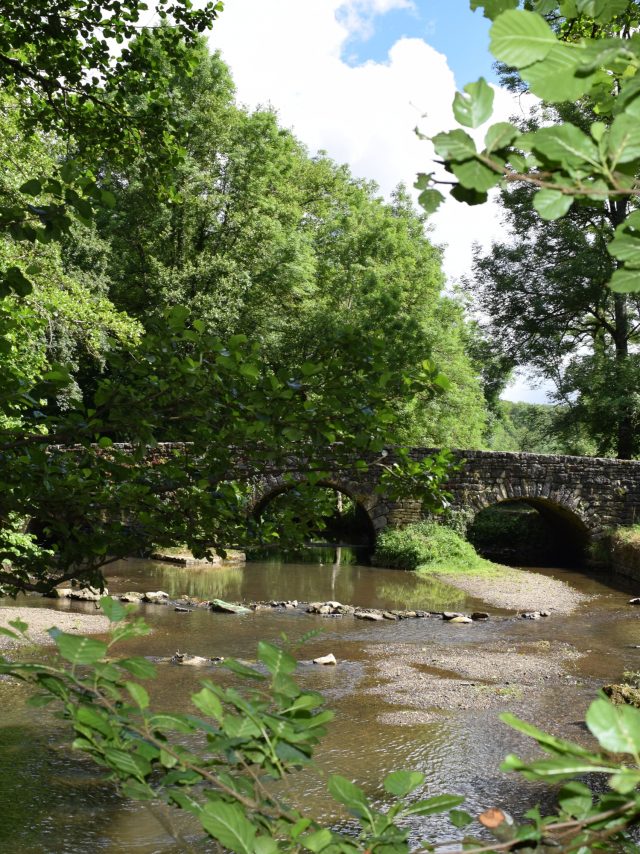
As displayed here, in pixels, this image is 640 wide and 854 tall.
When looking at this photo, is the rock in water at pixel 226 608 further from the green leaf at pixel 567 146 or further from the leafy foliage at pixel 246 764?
the green leaf at pixel 567 146

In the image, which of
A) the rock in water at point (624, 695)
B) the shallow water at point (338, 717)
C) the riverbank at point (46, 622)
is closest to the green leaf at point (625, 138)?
the shallow water at point (338, 717)

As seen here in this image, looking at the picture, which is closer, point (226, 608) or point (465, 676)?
A: point (465, 676)

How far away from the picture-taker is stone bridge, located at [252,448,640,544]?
1991cm

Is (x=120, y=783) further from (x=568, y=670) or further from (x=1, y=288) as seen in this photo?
(x=568, y=670)

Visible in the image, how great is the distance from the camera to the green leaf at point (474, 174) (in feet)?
3.73

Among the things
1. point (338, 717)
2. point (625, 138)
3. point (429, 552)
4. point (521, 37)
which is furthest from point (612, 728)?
point (429, 552)

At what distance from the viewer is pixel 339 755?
6.18 meters

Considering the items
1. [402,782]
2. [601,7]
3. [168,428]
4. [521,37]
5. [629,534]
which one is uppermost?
[601,7]

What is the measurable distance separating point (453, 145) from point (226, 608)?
38.4ft

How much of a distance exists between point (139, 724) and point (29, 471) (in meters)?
2.04

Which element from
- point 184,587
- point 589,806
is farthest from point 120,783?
point 184,587

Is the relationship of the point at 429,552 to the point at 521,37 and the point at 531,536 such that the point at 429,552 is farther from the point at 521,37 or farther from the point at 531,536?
the point at 521,37

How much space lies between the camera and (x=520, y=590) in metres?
15.7

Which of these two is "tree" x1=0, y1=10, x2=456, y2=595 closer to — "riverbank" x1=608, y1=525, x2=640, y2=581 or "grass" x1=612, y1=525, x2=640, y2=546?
"riverbank" x1=608, y1=525, x2=640, y2=581
